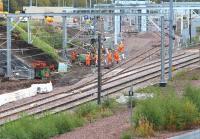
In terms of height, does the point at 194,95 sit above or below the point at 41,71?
above

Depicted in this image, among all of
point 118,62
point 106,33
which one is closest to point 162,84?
point 118,62

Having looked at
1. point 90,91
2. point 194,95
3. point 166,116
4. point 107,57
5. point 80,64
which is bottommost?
point 90,91

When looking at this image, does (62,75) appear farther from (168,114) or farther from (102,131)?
(168,114)

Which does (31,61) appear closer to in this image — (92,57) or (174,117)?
(92,57)

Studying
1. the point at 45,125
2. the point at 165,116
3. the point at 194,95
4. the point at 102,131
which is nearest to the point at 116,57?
the point at 194,95

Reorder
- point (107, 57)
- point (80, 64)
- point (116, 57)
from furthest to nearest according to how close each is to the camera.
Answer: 1. point (80, 64)
2. point (116, 57)
3. point (107, 57)

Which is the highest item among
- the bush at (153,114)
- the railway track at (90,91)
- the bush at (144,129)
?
the bush at (153,114)

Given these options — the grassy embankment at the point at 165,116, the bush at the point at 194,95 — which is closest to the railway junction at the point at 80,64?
the bush at the point at 194,95

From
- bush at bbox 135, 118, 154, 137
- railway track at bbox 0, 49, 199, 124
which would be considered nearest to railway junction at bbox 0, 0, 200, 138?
railway track at bbox 0, 49, 199, 124

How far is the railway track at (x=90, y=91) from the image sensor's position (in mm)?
25422

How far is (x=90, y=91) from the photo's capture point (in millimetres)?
30688

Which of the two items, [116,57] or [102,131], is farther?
[116,57]

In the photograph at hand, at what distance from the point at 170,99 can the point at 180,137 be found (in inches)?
122

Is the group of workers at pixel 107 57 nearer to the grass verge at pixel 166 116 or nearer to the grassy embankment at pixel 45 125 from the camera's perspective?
the grassy embankment at pixel 45 125
